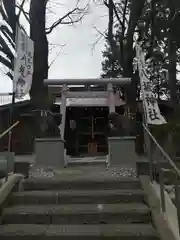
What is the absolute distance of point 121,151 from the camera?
8961mm

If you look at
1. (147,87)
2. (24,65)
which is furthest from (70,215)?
(147,87)

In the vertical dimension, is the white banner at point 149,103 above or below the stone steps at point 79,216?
above

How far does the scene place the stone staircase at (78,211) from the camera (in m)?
4.29

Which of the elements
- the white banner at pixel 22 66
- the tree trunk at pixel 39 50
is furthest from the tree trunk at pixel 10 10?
the white banner at pixel 22 66

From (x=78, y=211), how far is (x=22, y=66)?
5972 mm

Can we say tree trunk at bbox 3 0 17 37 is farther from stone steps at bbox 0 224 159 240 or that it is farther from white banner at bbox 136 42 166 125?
stone steps at bbox 0 224 159 240

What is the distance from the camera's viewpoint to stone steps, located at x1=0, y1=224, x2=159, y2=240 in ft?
13.8

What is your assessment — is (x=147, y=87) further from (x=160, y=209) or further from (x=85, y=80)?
(x=160, y=209)

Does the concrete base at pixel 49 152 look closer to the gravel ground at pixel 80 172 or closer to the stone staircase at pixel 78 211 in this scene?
the gravel ground at pixel 80 172

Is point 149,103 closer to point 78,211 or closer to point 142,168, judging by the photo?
point 142,168

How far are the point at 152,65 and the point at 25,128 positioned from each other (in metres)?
9.80

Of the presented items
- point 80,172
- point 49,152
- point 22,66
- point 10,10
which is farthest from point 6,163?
point 10,10

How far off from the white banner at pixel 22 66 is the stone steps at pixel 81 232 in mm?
5270

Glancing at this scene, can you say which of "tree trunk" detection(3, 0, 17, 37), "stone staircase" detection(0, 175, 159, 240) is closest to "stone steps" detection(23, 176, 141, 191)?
"stone staircase" detection(0, 175, 159, 240)
